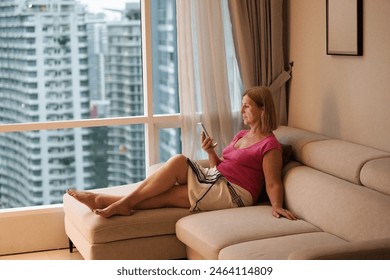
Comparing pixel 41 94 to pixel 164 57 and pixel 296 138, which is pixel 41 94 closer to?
pixel 164 57

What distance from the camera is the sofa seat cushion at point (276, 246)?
3.77 metres

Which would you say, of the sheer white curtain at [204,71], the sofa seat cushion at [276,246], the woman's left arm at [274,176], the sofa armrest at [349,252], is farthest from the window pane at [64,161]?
the sofa armrest at [349,252]

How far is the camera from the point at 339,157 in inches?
176

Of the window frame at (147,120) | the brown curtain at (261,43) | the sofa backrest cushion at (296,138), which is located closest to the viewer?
the sofa backrest cushion at (296,138)

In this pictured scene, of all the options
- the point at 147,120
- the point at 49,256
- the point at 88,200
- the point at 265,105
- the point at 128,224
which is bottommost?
the point at 49,256

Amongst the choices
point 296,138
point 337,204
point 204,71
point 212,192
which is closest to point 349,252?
point 337,204

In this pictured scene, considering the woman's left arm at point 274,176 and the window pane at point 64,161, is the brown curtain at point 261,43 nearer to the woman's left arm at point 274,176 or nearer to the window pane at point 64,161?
the window pane at point 64,161

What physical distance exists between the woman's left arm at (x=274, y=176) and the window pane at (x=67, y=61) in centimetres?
131

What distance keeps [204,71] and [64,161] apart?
45.3 inches

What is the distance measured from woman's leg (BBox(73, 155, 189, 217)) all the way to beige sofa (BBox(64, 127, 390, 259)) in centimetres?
7

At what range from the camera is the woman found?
463 centimetres

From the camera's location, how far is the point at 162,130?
222 inches

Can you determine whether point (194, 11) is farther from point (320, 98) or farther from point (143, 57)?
point (320, 98)

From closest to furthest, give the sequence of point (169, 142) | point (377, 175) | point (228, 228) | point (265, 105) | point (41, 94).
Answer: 1. point (377, 175)
2. point (228, 228)
3. point (265, 105)
4. point (41, 94)
5. point (169, 142)
